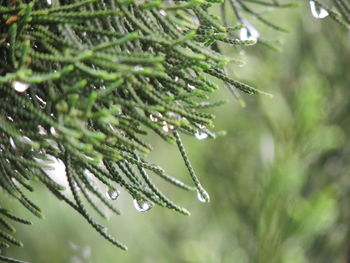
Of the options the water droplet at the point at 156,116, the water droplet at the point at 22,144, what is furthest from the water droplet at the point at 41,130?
the water droplet at the point at 156,116

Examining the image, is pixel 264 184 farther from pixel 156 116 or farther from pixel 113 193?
pixel 156 116

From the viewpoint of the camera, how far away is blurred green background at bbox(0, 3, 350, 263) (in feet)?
5.30

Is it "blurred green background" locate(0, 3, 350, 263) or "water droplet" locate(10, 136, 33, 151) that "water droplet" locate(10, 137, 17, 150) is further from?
"blurred green background" locate(0, 3, 350, 263)

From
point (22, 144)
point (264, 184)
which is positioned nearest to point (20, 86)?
point (22, 144)

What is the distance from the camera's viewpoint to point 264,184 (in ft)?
5.41

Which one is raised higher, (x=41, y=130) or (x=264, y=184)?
(x=264, y=184)

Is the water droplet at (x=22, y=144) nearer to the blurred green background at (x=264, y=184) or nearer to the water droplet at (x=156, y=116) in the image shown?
the water droplet at (x=156, y=116)

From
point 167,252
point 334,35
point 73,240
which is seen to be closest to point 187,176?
point 167,252

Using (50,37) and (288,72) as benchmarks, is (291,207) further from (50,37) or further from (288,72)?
(50,37)

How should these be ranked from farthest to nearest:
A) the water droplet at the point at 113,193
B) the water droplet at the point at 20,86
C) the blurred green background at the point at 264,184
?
the blurred green background at the point at 264,184, the water droplet at the point at 113,193, the water droplet at the point at 20,86

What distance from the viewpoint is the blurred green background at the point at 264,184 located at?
1.62 meters

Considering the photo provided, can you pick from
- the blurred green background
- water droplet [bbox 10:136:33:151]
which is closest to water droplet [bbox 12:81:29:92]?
water droplet [bbox 10:136:33:151]

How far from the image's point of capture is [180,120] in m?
0.73

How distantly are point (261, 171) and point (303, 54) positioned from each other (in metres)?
0.62
